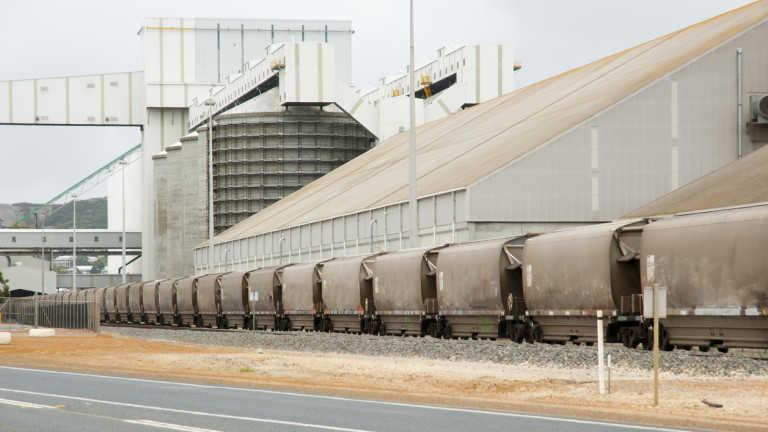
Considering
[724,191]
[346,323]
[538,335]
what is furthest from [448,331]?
[724,191]

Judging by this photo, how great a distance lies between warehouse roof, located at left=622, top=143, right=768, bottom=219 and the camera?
3525cm

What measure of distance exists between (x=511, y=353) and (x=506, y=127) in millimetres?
34912

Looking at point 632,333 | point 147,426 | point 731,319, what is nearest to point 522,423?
point 147,426

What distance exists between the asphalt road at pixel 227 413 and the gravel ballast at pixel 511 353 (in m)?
6.83

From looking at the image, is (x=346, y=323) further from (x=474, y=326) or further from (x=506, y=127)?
(x=506, y=127)

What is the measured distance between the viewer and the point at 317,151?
346 ft

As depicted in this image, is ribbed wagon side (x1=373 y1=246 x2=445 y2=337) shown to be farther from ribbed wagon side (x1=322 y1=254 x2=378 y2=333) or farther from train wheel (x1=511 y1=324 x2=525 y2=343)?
train wheel (x1=511 y1=324 x2=525 y2=343)

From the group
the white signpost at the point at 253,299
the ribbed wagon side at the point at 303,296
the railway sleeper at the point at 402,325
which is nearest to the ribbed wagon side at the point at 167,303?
the white signpost at the point at 253,299

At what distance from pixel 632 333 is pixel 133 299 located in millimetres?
54287

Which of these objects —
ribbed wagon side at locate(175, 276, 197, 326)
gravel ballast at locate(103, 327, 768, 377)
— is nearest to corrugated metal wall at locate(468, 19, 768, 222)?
gravel ballast at locate(103, 327, 768, 377)

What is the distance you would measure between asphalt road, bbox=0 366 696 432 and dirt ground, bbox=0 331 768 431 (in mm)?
770

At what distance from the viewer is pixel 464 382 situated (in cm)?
A: 2012

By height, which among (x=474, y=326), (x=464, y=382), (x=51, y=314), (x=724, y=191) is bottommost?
(x=51, y=314)

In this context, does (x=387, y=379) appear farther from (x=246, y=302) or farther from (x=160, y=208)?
(x=160, y=208)
